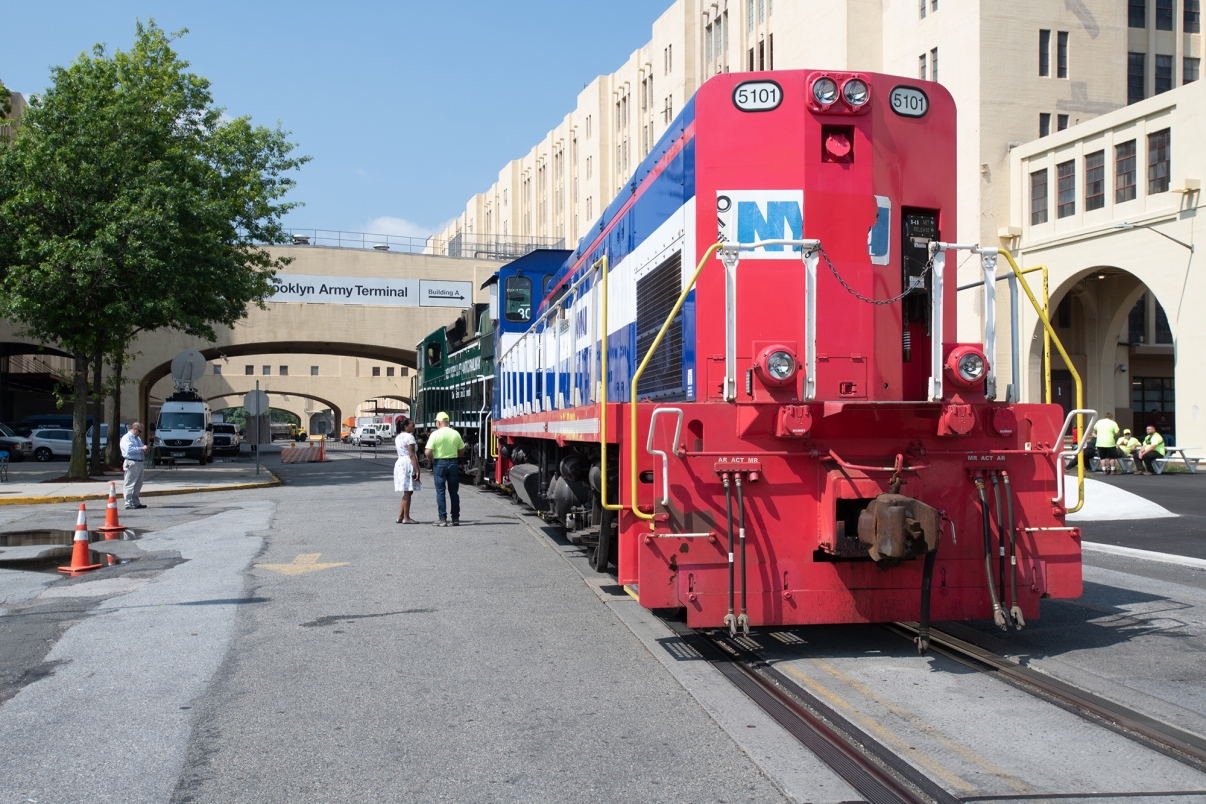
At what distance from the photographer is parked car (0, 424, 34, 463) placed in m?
36.8

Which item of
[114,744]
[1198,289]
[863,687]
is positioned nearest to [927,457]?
[863,687]

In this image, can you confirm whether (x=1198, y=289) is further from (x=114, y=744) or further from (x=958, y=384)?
(x=114, y=744)

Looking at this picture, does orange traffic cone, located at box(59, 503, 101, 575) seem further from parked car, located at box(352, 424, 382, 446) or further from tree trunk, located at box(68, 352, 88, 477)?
parked car, located at box(352, 424, 382, 446)

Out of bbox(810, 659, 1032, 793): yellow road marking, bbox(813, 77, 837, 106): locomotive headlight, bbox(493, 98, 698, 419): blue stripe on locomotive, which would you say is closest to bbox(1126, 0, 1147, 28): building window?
bbox(493, 98, 698, 419): blue stripe on locomotive

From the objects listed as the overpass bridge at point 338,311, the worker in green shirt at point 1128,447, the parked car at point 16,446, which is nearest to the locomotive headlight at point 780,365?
the worker in green shirt at point 1128,447

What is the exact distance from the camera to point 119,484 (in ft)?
72.4

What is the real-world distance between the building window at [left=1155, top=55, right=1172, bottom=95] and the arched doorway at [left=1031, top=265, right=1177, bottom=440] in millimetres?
6868

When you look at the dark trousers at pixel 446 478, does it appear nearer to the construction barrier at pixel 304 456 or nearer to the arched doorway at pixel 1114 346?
the construction barrier at pixel 304 456

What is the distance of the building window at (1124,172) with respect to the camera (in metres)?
27.8

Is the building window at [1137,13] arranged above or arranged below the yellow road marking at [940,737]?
above

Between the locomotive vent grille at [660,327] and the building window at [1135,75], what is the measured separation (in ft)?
107

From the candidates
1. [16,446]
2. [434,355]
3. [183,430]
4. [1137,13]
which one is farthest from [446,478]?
[1137,13]

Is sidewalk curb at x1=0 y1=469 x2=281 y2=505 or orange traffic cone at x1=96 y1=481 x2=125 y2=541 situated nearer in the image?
orange traffic cone at x1=96 y1=481 x2=125 y2=541

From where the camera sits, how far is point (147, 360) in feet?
139
